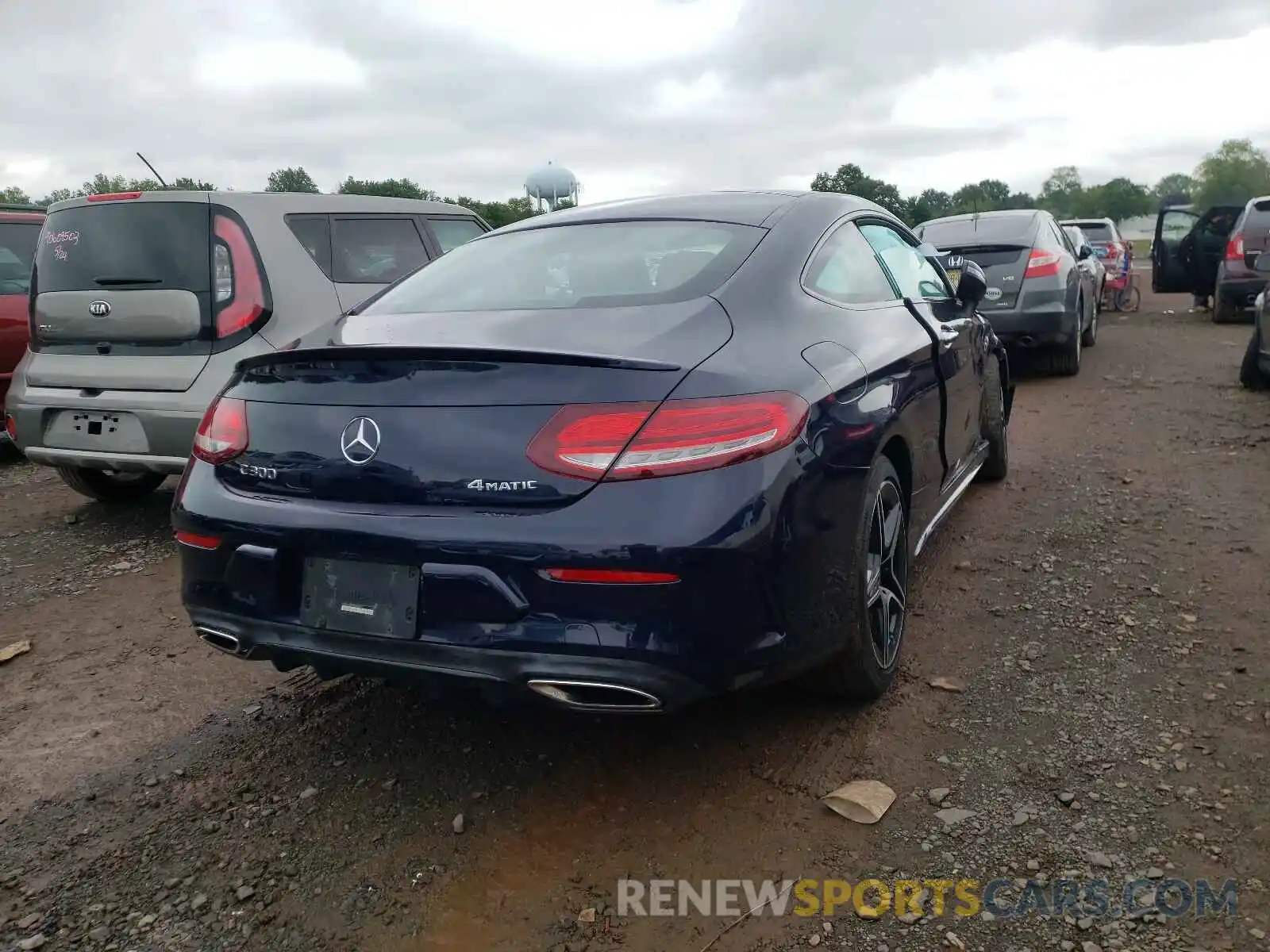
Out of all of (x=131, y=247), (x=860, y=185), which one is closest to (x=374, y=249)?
(x=131, y=247)

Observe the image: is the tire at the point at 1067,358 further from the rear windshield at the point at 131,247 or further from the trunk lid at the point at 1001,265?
the rear windshield at the point at 131,247

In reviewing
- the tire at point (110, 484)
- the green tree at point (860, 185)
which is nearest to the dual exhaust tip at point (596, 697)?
the tire at point (110, 484)

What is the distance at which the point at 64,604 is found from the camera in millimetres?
4184

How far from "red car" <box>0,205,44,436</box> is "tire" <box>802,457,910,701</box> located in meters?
5.98

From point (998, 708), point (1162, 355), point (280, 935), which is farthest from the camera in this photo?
point (1162, 355)

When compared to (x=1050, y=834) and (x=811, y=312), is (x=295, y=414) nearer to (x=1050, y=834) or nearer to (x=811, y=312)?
(x=811, y=312)

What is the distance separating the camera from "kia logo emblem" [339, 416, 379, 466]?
2311mm

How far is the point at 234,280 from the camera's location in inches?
182

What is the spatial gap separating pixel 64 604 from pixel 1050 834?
3832 mm

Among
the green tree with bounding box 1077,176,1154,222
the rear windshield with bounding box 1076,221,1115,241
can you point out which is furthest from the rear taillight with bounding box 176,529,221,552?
the green tree with bounding box 1077,176,1154,222

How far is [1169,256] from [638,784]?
546 inches

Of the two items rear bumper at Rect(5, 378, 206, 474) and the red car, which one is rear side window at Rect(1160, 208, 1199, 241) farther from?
rear bumper at Rect(5, 378, 206, 474)

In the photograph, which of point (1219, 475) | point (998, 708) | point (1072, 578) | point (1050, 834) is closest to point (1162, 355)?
point (1219, 475)

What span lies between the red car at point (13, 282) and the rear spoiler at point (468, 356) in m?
5.18
